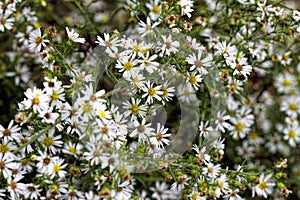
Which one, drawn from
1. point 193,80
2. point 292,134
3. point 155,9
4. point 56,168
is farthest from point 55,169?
point 292,134

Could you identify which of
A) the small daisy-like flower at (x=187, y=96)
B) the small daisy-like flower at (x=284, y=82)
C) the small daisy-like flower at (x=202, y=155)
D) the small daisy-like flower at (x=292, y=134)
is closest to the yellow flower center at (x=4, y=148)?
the small daisy-like flower at (x=202, y=155)

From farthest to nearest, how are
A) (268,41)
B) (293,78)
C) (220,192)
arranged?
(293,78), (268,41), (220,192)

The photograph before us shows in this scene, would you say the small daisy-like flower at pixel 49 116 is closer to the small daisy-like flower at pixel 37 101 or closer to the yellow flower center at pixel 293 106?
the small daisy-like flower at pixel 37 101

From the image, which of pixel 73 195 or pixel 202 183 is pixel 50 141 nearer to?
pixel 73 195

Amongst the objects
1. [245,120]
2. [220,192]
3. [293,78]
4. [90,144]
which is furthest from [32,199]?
[293,78]

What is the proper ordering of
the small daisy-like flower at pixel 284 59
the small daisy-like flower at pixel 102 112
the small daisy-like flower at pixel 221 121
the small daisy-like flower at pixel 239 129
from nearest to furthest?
the small daisy-like flower at pixel 102 112 → the small daisy-like flower at pixel 221 121 → the small daisy-like flower at pixel 284 59 → the small daisy-like flower at pixel 239 129

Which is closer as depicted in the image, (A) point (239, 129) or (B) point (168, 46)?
(B) point (168, 46)

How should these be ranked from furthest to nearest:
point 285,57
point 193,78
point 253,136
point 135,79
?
point 253,136 < point 285,57 < point 193,78 < point 135,79

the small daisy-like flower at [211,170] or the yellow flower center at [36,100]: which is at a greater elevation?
the yellow flower center at [36,100]

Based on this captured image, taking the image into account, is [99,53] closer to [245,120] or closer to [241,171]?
[241,171]
